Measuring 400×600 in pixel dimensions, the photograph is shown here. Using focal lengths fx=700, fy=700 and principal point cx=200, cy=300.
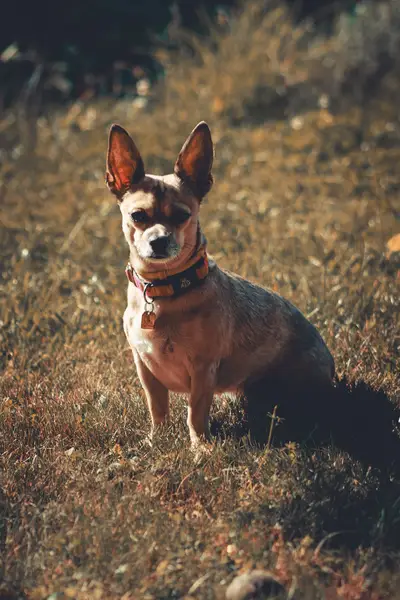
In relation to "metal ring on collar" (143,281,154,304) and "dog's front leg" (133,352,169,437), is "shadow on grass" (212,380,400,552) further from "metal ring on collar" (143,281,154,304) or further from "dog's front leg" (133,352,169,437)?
"metal ring on collar" (143,281,154,304)

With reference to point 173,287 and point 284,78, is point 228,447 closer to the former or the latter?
point 173,287

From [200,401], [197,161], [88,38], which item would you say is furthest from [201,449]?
[88,38]

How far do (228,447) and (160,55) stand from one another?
630cm

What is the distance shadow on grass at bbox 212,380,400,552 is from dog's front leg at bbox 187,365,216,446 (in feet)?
0.50

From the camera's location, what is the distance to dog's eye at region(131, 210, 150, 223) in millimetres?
2920

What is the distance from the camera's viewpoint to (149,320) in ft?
9.45

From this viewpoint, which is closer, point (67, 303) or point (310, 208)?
point (67, 303)

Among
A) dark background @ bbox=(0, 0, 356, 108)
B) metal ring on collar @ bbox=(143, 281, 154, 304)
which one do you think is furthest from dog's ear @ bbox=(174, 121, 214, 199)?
dark background @ bbox=(0, 0, 356, 108)

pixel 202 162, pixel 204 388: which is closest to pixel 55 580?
pixel 204 388

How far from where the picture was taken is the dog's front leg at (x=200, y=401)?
298 cm

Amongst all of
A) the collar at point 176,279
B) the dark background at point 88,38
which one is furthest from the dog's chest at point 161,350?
the dark background at point 88,38

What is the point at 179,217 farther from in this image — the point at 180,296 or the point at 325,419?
the point at 325,419

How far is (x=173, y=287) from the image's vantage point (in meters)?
2.90

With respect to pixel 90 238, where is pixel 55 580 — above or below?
above
